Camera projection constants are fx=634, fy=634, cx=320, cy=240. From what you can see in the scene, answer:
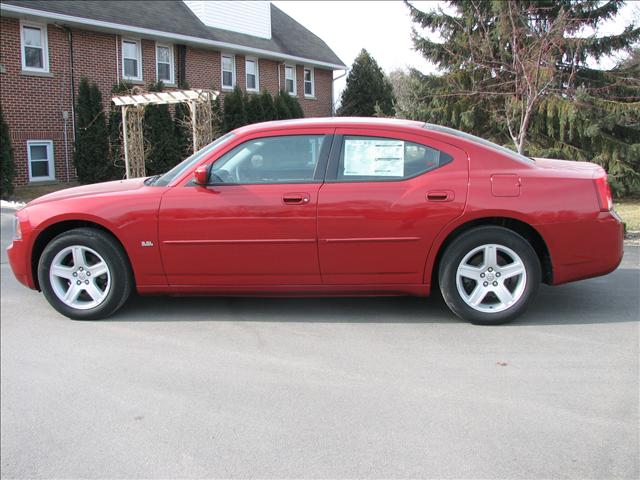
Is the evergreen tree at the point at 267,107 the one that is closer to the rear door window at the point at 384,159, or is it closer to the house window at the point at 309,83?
the house window at the point at 309,83

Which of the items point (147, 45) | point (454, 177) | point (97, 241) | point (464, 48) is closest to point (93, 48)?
point (147, 45)

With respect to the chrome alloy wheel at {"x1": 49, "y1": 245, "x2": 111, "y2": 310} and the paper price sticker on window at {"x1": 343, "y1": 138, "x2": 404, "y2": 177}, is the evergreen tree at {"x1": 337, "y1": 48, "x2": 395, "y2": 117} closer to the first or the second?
the paper price sticker on window at {"x1": 343, "y1": 138, "x2": 404, "y2": 177}

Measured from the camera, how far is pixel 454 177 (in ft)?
16.0

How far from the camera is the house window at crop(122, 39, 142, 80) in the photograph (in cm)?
1931

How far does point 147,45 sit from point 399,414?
62.2 ft

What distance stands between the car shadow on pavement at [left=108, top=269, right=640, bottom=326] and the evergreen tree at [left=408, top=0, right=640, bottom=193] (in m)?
7.07

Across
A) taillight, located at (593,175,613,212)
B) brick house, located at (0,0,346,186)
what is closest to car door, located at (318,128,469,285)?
taillight, located at (593,175,613,212)

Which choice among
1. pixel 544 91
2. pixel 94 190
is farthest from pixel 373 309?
pixel 544 91

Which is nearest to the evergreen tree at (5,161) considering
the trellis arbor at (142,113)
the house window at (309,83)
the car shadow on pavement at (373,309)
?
the trellis arbor at (142,113)

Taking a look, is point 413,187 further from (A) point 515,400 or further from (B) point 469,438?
(B) point 469,438

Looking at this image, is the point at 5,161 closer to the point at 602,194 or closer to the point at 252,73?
the point at 602,194

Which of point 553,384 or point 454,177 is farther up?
point 454,177

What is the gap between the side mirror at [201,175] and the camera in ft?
16.1

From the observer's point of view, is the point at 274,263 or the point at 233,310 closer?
A: the point at 274,263
